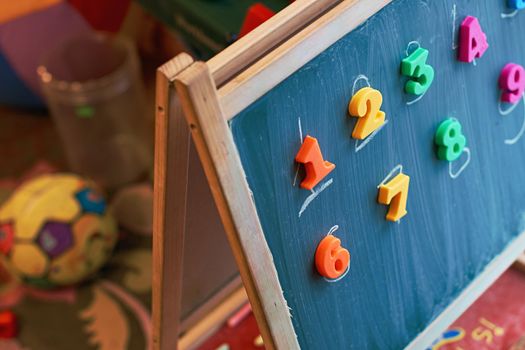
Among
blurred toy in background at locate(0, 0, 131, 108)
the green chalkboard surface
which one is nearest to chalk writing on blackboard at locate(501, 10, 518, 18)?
the green chalkboard surface

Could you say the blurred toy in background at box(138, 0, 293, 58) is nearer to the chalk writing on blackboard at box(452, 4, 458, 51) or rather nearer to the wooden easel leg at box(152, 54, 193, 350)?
the chalk writing on blackboard at box(452, 4, 458, 51)

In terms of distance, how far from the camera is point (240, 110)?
690 mm

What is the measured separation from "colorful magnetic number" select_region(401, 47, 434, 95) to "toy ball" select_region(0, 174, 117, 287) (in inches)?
41.1

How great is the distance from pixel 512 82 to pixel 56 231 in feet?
3.60

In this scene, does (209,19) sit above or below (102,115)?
above

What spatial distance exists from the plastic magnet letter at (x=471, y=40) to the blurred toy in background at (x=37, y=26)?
1.42 meters

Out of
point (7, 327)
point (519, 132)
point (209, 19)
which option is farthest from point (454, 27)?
point (7, 327)

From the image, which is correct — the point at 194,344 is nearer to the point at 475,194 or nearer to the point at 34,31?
the point at 475,194

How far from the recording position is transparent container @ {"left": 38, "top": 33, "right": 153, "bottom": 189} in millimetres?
1992

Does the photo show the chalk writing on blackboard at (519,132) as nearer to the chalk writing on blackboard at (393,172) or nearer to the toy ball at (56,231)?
the chalk writing on blackboard at (393,172)

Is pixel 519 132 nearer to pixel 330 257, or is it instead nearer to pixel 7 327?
pixel 330 257

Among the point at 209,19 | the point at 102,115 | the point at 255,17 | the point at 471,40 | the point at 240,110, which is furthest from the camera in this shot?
the point at 102,115

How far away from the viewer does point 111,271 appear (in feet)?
5.94

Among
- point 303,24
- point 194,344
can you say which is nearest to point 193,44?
point 194,344
